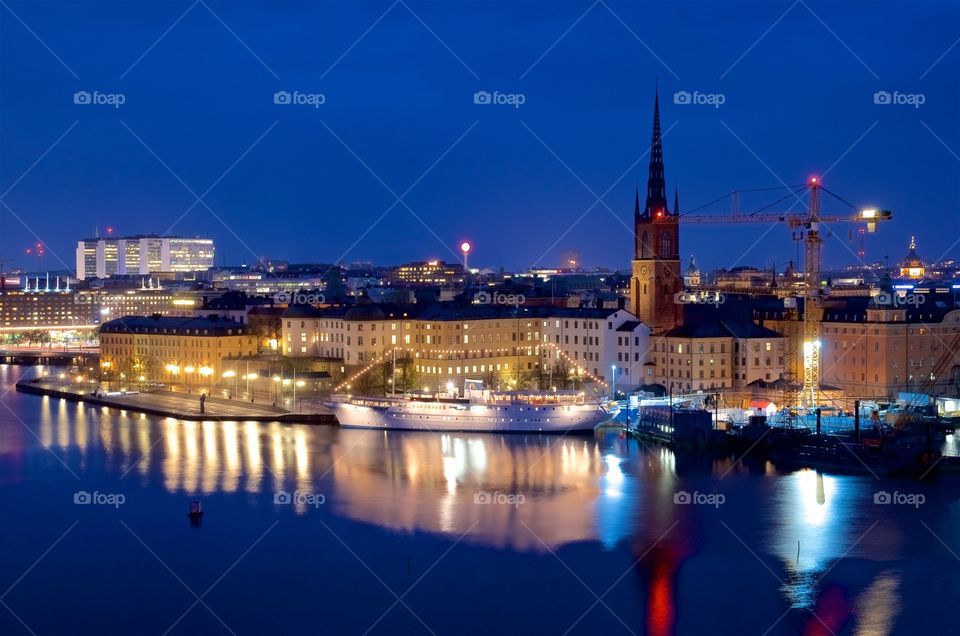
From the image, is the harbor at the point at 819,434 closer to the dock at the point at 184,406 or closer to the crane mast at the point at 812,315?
the crane mast at the point at 812,315

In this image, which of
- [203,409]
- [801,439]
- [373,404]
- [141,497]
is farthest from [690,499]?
[203,409]

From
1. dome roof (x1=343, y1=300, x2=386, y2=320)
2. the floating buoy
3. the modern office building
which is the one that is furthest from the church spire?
the modern office building

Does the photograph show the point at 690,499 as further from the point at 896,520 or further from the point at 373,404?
the point at 373,404

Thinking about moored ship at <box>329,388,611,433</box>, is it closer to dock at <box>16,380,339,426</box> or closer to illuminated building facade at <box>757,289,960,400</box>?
dock at <box>16,380,339,426</box>

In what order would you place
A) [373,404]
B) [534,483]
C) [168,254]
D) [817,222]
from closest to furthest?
[534,483] < [373,404] < [817,222] < [168,254]

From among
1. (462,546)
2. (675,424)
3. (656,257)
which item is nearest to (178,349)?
(656,257)

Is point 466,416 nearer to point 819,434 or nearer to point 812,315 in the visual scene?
point 819,434

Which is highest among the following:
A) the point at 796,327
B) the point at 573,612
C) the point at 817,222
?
the point at 817,222
